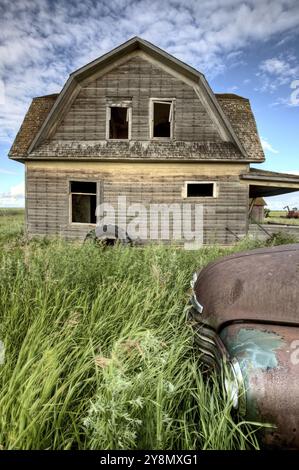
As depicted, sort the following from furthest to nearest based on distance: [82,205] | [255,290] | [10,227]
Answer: [82,205] < [10,227] < [255,290]

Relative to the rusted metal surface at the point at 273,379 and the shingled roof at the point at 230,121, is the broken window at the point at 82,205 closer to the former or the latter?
the shingled roof at the point at 230,121

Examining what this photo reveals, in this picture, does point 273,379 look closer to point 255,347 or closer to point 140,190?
point 255,347

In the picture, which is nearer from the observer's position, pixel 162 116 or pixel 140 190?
pixel 140 190

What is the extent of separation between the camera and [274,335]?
170 centimetres

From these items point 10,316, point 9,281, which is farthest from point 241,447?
point 9,281

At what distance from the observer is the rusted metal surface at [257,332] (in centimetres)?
147

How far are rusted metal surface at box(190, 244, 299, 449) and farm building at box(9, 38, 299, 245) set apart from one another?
8.38 m

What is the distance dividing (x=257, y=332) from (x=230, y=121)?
445 inches

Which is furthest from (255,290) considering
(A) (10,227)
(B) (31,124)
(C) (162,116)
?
(A) (10,227)

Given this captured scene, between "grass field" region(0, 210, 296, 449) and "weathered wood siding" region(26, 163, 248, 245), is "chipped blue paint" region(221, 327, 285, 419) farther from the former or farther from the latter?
"weathered wood siding" region(26, 163, 248, 245)

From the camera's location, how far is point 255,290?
1.97m

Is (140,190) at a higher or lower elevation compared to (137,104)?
lower
